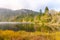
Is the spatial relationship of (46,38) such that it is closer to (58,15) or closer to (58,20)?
Result: (58,20)

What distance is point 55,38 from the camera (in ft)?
12.1

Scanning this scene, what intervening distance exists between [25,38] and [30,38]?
13cm

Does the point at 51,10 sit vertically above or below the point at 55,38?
above

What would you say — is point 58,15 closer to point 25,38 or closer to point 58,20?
point 58,20

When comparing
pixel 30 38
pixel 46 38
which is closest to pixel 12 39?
pixel 30 38

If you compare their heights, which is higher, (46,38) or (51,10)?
(51,10)

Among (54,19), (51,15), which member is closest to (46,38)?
(54,19)

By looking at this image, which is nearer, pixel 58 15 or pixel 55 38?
pixel 55 38

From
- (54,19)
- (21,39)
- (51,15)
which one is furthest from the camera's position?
(51,15)

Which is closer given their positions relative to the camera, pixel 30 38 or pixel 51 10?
pixel 30 38

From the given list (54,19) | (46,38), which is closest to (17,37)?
(46,38)

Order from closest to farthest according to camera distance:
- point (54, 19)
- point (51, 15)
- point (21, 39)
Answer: point (21, 39), point (54, 19), point (51, 15)

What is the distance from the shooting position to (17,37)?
365 cm

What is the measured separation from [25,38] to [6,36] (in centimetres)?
49
